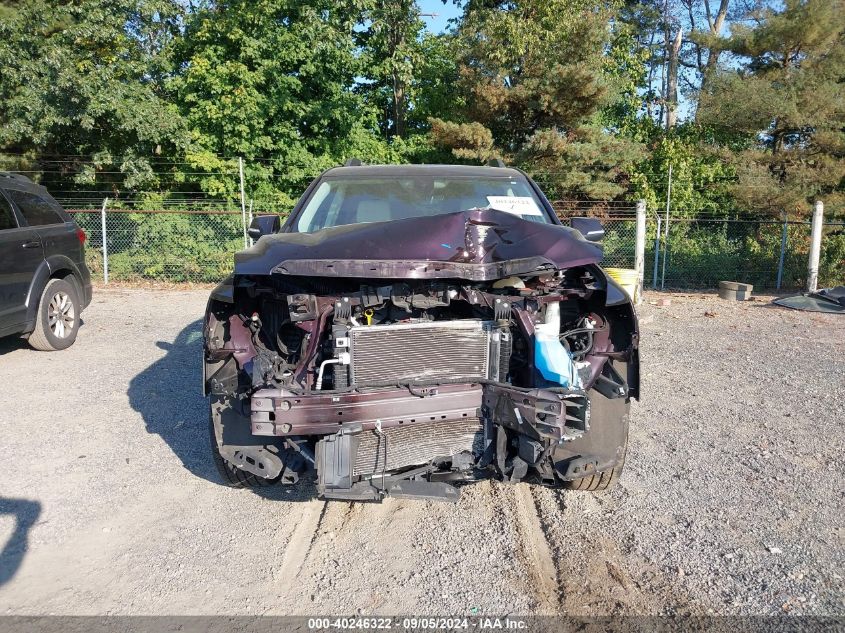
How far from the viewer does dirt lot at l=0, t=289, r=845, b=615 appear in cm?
299

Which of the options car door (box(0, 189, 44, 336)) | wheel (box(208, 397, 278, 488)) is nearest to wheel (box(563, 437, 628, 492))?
wheel (box(208, 397, 278, 488))

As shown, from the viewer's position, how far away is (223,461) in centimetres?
361


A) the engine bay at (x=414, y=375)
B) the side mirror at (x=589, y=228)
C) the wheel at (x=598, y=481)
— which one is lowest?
the wheel at (x=598, y=481)

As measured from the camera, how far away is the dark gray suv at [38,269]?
6.84 metres

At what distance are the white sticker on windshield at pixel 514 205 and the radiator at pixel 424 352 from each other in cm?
151

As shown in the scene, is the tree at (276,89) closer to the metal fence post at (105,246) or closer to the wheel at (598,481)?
the metal fence post at (105,246)

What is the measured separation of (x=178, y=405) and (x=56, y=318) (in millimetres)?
3094

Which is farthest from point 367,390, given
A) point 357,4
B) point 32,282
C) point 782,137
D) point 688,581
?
point 782,137

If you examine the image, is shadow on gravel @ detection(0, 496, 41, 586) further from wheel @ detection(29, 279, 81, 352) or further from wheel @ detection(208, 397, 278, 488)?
wheel @ detection(29, 279, 81, 352)

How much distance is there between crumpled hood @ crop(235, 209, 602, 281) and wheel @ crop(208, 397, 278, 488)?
76 cm

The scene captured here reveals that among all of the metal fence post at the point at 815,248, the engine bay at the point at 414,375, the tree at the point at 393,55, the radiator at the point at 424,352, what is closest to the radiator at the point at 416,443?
the engine bay at the point at 414,375

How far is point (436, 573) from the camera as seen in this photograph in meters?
3.18

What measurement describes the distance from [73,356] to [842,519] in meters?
7.68

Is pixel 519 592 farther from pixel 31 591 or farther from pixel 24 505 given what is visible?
pixel 24 505
